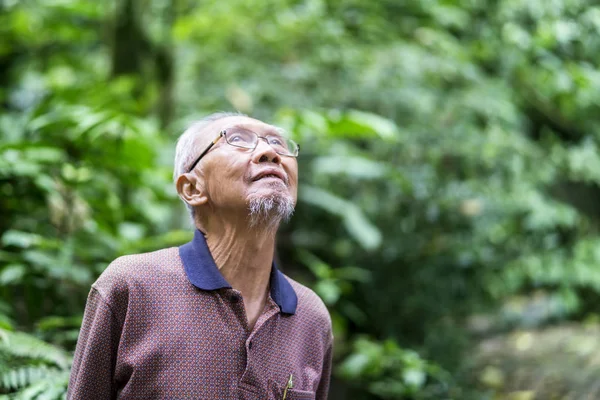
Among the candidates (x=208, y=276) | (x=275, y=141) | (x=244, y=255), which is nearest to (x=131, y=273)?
(x=208, y=276)

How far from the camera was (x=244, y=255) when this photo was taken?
166 cm

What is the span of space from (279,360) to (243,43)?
13.6 ft

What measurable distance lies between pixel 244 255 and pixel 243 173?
216 millimetres

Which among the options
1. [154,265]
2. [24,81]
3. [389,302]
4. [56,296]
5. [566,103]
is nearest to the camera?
[154,265]

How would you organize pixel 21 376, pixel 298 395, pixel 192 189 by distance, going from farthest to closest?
pixel 21 376
pixel 192 189
pixel 298 395

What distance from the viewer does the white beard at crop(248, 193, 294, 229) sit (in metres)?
1.58

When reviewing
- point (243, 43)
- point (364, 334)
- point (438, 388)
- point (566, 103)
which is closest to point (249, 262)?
point (438, 388)

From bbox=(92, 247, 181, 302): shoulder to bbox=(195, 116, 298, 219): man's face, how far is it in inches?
8.2

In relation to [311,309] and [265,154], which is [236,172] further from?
[311,309]

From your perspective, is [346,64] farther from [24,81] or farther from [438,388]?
[24,81]

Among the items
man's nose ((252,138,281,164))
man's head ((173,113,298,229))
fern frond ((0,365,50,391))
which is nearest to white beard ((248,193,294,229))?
man's head ((173,113,298,229))

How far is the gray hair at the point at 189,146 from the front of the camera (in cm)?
→ 177

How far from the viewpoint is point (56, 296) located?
10.2ft

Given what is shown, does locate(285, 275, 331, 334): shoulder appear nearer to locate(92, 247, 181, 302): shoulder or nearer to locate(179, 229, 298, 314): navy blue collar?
locate(179, 229, 298, 314): navy blue collar
